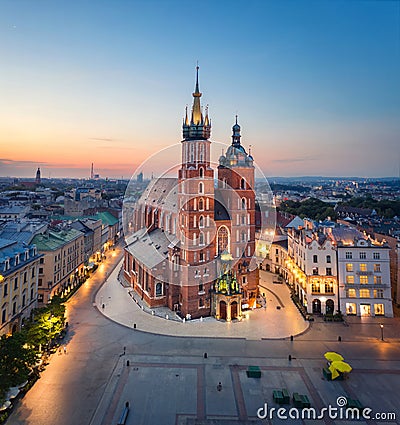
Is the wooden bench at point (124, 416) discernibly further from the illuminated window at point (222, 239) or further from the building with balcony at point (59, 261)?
the building with balcony at point (59, 261)

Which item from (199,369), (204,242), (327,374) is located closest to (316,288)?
(204,242)

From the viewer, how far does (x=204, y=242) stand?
50.8m

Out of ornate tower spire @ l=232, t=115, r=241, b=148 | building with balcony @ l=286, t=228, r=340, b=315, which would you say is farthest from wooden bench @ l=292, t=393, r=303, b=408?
ornate tower spire @ l=232, t=115, r=241, b=148

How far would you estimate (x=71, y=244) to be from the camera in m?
62.8

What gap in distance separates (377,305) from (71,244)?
55.6 metres

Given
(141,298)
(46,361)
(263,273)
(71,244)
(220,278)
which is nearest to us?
(46,361)

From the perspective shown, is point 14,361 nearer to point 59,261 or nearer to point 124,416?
point 124,416

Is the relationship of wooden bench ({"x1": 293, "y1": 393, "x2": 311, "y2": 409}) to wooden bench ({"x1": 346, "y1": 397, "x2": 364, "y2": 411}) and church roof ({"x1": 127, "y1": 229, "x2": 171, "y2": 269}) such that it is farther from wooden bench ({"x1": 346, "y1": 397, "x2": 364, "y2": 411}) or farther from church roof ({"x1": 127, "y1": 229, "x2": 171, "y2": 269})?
church roof ({"x1": 127, "y1": 229, "x2": 171, "y2": 269})

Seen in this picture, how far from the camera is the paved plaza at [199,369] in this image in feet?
91.1

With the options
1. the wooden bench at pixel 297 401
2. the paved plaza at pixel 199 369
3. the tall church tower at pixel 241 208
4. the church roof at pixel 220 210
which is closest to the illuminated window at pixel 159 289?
the paved plaza at pixel 199 369

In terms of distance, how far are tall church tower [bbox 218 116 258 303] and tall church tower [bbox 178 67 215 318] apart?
5.15 metres

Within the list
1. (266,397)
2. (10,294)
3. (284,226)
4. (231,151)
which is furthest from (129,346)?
(284,226)

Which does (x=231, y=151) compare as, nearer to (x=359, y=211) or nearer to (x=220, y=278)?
(x=220, y=278)

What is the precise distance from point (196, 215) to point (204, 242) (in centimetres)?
460
